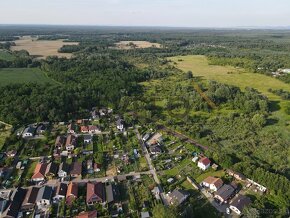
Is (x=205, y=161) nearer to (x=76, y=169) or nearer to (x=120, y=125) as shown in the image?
(x=76, y=169)

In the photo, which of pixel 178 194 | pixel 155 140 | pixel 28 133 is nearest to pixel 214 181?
pixel 178 194

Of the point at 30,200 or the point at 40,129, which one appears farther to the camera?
the point at 40,129

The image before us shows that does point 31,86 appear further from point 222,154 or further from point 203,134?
point 222,154

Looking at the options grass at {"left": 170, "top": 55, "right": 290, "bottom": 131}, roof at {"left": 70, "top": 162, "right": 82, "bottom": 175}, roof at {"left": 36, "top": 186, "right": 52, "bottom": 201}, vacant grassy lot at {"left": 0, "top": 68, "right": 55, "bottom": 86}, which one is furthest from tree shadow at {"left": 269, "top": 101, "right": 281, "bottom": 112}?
vacant grassy lot at {"left": 0, "top": 68, "right": 55, "bottom": 86}

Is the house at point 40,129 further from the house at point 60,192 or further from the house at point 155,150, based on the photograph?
the house at point 155,150

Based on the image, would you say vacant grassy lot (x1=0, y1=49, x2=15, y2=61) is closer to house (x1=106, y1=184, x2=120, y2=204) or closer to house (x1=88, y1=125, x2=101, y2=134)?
house (x1=88, y1=125, x2=101, y2=134)

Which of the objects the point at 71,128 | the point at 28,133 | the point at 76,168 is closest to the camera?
the point at 76,168

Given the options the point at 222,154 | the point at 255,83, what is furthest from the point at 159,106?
the point at 255,83

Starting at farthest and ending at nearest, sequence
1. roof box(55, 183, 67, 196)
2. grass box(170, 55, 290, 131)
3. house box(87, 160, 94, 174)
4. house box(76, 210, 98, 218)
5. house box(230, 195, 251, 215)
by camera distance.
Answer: grass box(170, 55, 290, 131) → house box(87, 160, 94, 174) → roof box(55, 183, 67, 196) → house box(230, 195, 251, 215) → house box(76, 210, 98, 218)
